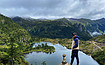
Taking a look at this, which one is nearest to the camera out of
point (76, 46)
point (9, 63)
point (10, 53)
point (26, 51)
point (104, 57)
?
point (76, 46)

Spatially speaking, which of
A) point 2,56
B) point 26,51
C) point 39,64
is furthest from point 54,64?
point 26,51

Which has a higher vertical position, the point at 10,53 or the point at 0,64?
the point at 10,53

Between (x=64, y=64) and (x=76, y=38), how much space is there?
386 centimetres

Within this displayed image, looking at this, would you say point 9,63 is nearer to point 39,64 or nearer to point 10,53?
point 10,53

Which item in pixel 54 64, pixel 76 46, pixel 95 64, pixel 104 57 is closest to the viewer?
pixel 76 46

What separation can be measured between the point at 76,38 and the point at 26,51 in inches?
6220

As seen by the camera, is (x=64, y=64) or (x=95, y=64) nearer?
(x=64, y=64)

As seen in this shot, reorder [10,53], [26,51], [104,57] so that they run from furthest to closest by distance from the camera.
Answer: [26,51] → [104,57] → [10,53]

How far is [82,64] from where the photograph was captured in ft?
335

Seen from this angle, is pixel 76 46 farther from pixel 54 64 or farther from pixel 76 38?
pixel 54 64

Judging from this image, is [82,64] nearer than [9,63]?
No

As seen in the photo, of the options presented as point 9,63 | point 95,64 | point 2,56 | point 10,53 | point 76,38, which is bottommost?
point 95,64

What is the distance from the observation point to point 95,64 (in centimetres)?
10725

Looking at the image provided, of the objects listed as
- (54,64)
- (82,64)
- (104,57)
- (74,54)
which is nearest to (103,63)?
(104,57)
